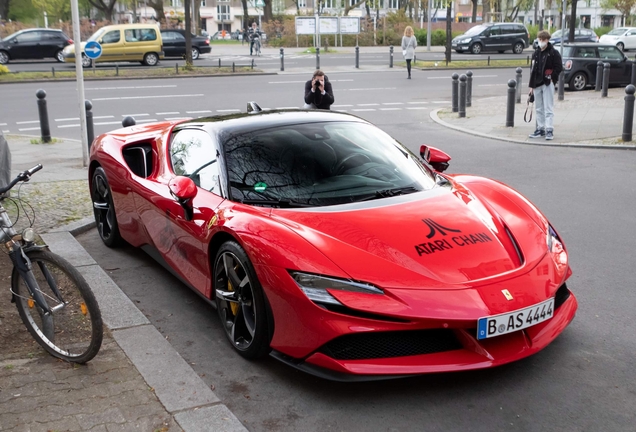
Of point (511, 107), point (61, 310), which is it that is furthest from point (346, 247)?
A: point (511, 107)

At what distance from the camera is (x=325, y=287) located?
3551 mm

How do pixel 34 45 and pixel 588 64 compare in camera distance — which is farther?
pixel 34 45

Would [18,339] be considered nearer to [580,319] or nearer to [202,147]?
[202,147]

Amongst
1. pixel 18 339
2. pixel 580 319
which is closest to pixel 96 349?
pixel 18 339

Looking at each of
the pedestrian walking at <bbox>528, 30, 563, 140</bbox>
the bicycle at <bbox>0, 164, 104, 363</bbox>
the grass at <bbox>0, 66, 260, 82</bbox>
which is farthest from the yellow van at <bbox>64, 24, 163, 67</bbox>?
the bicycle at <bbox>0, 164, 104, 363</bbox>

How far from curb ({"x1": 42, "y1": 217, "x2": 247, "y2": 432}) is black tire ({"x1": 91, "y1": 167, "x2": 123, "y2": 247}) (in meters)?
0.65

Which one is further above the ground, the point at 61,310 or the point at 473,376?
the point at 61,310

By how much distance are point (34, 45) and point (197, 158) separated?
33060 mm

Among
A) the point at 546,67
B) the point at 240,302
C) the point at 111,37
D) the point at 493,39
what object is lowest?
the point at 240,302

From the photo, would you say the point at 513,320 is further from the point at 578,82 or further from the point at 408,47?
the point at 408,47

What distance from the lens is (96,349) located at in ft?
12.8

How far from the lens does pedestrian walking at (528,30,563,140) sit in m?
12.8

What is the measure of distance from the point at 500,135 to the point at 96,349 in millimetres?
10904

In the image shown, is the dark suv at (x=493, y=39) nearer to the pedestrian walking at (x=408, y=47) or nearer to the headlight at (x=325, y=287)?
the pedestrian walking at (x=408, y=47)
